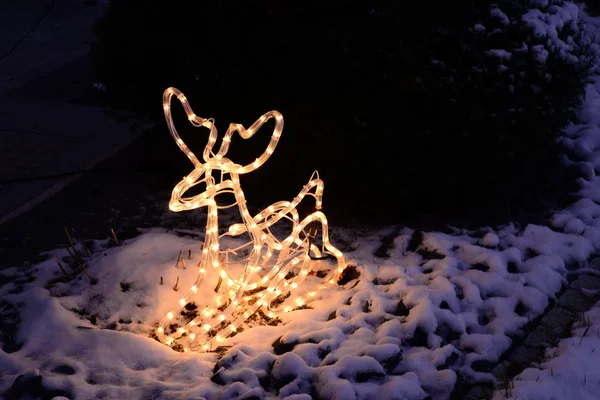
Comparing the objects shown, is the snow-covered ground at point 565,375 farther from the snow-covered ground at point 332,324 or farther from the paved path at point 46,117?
the paved path at point 46,117

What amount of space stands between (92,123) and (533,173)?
5.12m

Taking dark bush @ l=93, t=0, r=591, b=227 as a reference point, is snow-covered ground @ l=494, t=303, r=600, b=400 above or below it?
below

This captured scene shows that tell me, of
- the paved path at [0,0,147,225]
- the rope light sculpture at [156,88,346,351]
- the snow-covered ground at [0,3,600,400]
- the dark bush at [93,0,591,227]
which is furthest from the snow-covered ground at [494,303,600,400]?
the paved path at [0,0,147,225]

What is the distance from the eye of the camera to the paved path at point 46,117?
571cm

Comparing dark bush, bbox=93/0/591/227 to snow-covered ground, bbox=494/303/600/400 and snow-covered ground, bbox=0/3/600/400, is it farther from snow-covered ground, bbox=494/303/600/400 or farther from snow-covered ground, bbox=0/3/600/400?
snow-covered ground, bbox=494/303/600/400

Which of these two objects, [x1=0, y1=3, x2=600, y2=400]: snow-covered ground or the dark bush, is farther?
the dark bush

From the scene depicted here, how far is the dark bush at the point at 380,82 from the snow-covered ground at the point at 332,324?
0.49 meters

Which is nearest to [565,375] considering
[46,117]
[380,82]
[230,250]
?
[230,250]

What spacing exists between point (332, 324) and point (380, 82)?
1.85 m

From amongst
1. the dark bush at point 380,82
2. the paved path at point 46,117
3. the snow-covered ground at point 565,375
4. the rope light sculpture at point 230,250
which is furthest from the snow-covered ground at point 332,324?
the paved path at point 46,117

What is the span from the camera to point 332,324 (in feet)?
11.7

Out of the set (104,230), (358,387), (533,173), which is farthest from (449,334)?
(104,230)

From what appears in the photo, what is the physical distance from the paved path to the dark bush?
1.23 metres

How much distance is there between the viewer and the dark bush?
4.19 m
